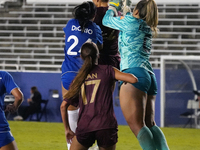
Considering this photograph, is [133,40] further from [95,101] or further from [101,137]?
[101,137]

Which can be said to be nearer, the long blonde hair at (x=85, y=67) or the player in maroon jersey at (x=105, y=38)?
the long blonde hair at (x=85, y=67)

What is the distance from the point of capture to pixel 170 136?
860 cm

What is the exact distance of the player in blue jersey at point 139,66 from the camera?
3.76m

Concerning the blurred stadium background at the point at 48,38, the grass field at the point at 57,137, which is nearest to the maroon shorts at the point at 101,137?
the grass field at the point at 57,137

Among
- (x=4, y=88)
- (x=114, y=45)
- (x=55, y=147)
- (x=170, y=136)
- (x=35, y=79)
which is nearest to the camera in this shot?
(x=4, y=88)

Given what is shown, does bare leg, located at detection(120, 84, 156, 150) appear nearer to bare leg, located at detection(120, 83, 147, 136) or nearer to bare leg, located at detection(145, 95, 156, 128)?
bare leg, located at detection(120, 83, 147, 136)

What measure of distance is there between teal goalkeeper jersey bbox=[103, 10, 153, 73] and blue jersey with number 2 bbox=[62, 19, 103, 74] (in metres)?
0.27

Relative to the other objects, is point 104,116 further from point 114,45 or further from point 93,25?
point 114,45

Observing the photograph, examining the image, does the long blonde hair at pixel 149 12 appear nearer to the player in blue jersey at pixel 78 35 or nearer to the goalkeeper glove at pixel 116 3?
the goalkeeper glove at pixel 116 3

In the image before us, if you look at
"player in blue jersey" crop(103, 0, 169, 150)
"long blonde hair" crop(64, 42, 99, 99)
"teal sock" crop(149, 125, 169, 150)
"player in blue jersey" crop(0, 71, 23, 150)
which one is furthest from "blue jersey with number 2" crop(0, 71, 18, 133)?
"teal sock" crop(149, 125, 169, 150)

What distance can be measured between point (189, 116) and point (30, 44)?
22.9ft

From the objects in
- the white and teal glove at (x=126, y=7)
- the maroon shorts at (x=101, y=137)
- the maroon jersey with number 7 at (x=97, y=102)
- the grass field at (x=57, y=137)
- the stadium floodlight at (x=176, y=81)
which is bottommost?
the grass field at (x=57, y=137)

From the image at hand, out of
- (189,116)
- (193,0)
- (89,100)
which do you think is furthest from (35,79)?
(89,100)

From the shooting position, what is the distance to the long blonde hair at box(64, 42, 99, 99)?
10.8 feet
